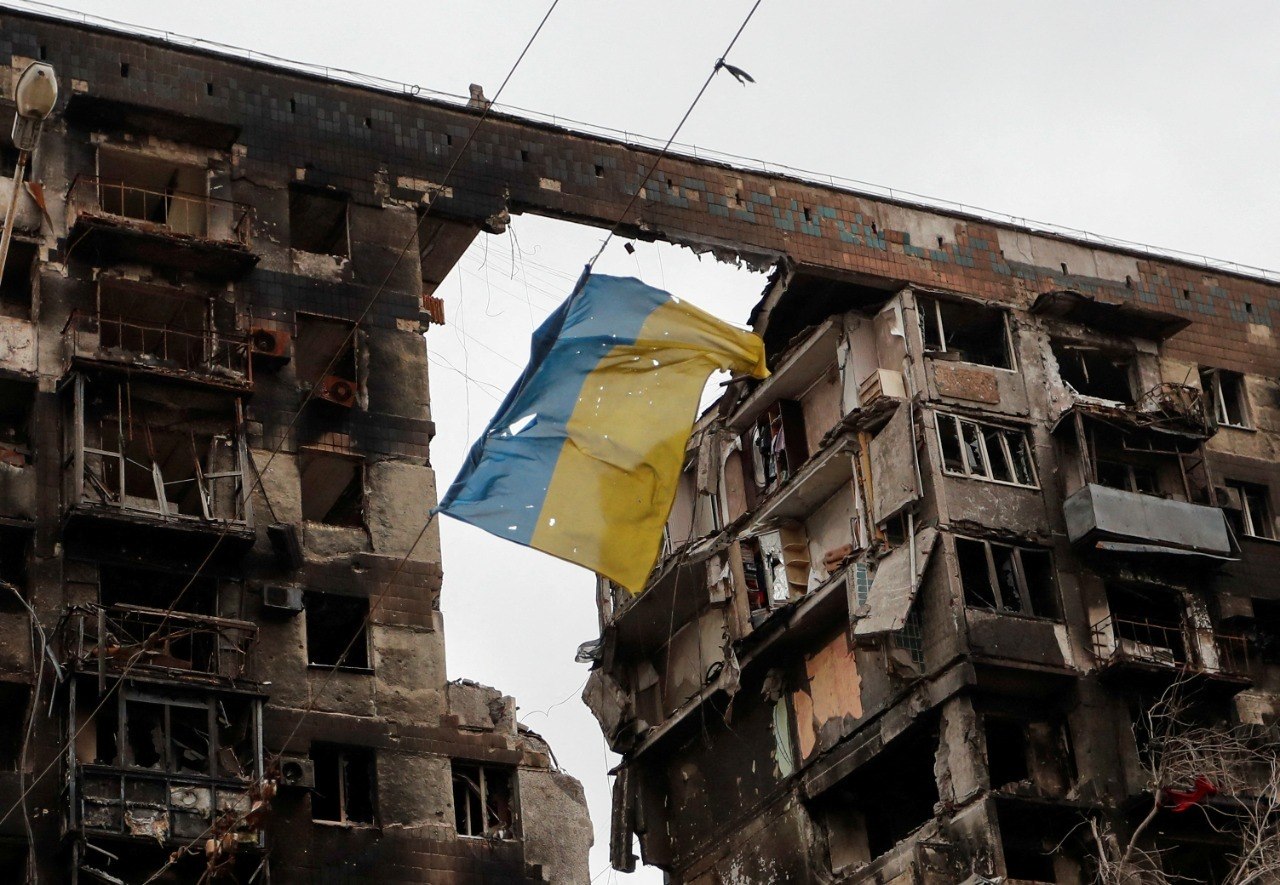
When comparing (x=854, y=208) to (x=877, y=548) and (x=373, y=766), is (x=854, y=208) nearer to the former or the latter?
(x=877, y=548)

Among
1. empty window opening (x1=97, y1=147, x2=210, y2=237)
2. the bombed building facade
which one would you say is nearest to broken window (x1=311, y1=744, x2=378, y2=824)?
the bombed building facade

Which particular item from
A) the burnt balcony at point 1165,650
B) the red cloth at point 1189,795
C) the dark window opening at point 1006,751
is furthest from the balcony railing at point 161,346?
the red cloth at point 1189,795

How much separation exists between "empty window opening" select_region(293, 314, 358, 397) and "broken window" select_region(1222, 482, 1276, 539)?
21384mm

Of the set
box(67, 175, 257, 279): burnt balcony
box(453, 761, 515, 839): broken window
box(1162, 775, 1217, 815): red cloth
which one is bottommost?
box(453, 761, 515, 839): broken window

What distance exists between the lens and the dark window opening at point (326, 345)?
39.2m

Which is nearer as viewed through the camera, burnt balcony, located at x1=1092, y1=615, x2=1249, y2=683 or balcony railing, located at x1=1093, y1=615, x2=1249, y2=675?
burnt balcony, located at x1=1092, y1=615, x2=1249, y2=683

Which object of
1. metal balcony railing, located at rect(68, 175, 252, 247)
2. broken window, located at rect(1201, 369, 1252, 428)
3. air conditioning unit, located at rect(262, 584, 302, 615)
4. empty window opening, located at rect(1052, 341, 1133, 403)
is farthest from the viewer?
broken window, located at rect(1201, 369, 1252, 428)

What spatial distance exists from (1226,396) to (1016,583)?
10.2m

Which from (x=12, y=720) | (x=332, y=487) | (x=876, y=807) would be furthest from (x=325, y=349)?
(x=876, y=807)

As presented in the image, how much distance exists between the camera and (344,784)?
116 feet

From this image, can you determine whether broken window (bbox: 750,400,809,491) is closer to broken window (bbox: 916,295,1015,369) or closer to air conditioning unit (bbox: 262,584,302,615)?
broken window (bbox: 916,295,1015,369)

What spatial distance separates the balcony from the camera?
45406 mm

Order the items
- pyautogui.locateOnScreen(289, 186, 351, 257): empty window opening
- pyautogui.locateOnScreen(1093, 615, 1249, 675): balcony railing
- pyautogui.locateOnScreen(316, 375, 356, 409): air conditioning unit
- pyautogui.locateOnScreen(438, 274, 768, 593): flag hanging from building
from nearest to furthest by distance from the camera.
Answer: pyautogui.locateOnScreen(438, 274, 768, 593): flag hanging from building < pyautogui.locateOnScreen(316, 375, 356, 409): air conditioning unit < pyautogui.locateOnScreen(289, 186, 351, 257): empty window opening < pyautogui.locateOnScreen(1093, 615, 1249, 675): balcony railing

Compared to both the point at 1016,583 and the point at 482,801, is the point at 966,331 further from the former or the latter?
the point at 482,801
